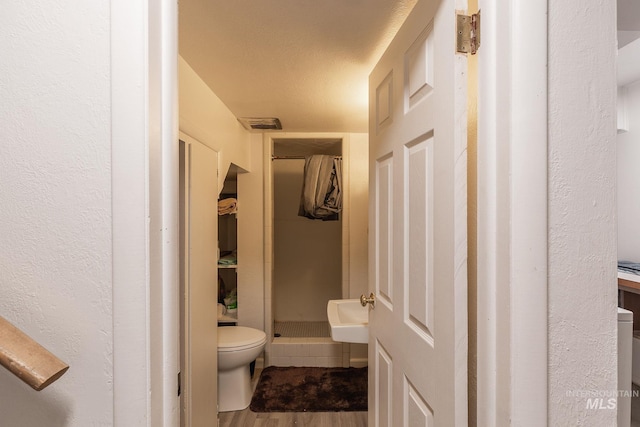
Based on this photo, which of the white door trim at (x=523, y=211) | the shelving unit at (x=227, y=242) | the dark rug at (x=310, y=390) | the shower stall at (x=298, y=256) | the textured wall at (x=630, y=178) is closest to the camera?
the white door trim at (x=523, y=211)

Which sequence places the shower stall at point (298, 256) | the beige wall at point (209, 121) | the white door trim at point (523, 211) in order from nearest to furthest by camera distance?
the white door trim at point (523, 211), the beige wall at point (209, 121), the shower stall at point (298, 256)

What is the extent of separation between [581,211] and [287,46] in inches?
45.6

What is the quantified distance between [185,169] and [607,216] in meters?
1.45

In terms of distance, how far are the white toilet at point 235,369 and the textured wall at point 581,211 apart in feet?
6.17

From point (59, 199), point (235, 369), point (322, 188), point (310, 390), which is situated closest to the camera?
point (59, 199)

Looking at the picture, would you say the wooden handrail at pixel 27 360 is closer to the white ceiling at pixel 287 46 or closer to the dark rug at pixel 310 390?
the white ceiling at pixel 287 46

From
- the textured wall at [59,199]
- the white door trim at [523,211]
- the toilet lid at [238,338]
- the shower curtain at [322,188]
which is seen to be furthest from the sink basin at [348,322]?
the textured wall at [59,199]

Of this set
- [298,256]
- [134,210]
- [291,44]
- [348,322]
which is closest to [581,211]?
[134,210]

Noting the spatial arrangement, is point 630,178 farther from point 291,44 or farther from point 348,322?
point 291,44

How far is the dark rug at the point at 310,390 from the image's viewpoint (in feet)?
7.09

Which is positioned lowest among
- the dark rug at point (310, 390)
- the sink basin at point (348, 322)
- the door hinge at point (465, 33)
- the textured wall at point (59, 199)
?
the dark rug at point (310, 390)

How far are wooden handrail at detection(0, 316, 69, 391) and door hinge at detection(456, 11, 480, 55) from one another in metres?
0.97

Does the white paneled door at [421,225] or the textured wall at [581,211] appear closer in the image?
the textured wall at [581,211]

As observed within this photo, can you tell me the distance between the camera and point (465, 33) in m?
0.68
